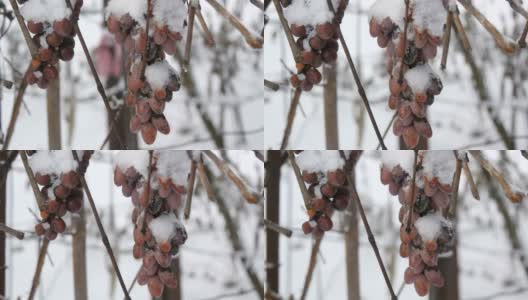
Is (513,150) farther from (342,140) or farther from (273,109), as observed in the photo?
(273,109)

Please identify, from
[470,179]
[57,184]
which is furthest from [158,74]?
[470,179]

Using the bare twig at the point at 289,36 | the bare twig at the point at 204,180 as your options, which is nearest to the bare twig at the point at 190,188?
the bare twig at the point at 204,180

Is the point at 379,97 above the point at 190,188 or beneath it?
above

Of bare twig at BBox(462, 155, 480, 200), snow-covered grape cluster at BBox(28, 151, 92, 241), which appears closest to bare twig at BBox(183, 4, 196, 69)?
snow-covered grape cluster at BBox(28, 151, 92, 241)

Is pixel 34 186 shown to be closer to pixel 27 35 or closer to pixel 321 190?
pixel 27 35

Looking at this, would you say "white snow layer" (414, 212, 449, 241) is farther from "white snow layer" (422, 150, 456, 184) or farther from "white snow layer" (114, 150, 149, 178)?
"white snow layer" (114, 150, 149, 178)

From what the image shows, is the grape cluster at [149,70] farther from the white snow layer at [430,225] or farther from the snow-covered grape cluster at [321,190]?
the white snow layer at [430,225]

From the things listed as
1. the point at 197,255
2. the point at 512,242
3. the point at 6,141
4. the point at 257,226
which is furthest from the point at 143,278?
the point at 512,242
